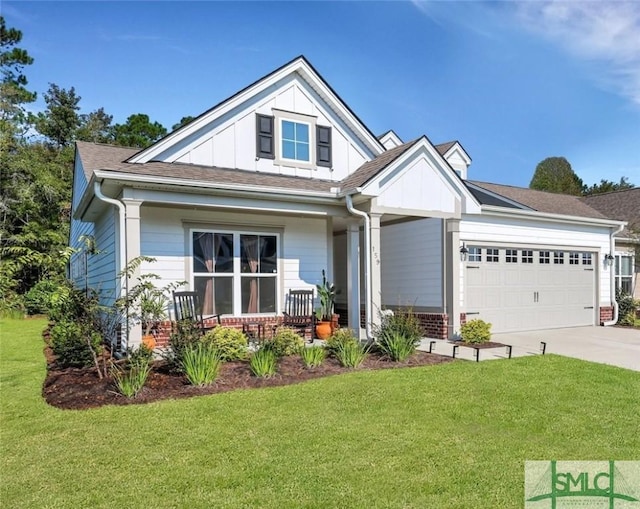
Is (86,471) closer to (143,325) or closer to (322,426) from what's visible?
(322,426)

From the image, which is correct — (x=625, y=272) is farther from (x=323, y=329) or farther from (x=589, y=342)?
(x=323, y=329)

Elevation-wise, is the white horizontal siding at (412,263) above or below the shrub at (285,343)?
above

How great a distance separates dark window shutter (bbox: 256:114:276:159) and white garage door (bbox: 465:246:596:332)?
554cm

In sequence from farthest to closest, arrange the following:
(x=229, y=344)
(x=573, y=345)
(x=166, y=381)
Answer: (x=573, y=345)
(x=229, y=344)
(x=166, y=381)

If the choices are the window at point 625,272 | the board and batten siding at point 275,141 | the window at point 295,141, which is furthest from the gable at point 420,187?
the window at point 625,272

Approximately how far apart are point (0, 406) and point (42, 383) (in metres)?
1.19

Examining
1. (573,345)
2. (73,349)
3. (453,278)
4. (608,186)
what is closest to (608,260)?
(573,345)

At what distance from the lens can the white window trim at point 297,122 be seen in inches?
412

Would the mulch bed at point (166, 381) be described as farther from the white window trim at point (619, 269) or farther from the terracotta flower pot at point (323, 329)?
the white window trim at point (619, 269)

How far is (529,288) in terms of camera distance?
12664mm

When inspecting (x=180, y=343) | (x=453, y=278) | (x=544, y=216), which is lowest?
(x=180, y=343)

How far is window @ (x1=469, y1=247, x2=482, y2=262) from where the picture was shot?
1172 cm

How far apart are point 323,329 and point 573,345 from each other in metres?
5.42

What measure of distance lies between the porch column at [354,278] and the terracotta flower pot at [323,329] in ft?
1.58
